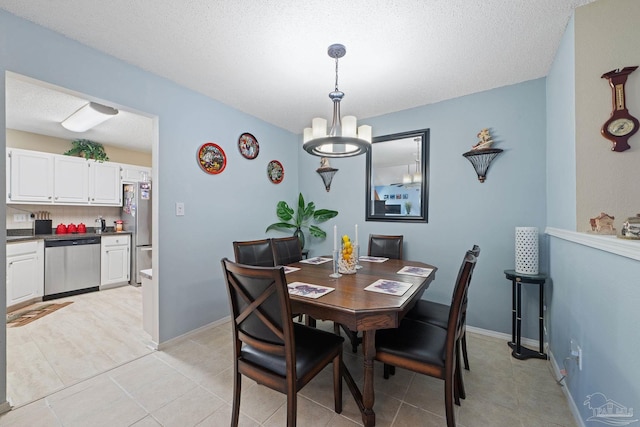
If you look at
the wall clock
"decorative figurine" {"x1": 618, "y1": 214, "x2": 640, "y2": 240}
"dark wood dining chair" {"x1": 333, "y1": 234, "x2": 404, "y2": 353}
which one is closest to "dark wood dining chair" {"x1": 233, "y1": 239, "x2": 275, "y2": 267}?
"dark wood dining chair" {"x1": 333, "y1": 234, "x2": 404, "y2": 353}

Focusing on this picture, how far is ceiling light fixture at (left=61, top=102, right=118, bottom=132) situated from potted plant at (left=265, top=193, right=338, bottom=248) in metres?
2.30

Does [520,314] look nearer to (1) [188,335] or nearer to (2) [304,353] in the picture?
(2) [304,353]

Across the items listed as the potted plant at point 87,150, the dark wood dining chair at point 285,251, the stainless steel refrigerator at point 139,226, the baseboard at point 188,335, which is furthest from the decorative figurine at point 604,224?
the potted plant at point 87,150

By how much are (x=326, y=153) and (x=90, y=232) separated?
184 inches

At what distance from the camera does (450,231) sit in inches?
111

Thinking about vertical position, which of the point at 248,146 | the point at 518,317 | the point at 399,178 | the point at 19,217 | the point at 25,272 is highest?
the point at 248,146

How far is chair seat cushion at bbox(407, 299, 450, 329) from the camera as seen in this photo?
173 centimetres

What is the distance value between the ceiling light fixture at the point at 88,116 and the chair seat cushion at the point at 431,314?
3.74 meters

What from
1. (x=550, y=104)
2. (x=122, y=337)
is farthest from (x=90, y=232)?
(x=550, y=104)

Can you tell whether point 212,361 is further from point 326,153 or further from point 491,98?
point 491,98

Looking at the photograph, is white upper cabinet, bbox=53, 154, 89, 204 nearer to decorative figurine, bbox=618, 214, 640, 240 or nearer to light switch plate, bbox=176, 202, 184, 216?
light switch plate, bbox=176, 202, 184, 216

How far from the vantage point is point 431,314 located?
1837mm

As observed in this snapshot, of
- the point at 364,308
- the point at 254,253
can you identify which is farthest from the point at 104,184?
the point at 364,308

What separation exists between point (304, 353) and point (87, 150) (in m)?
5.02
